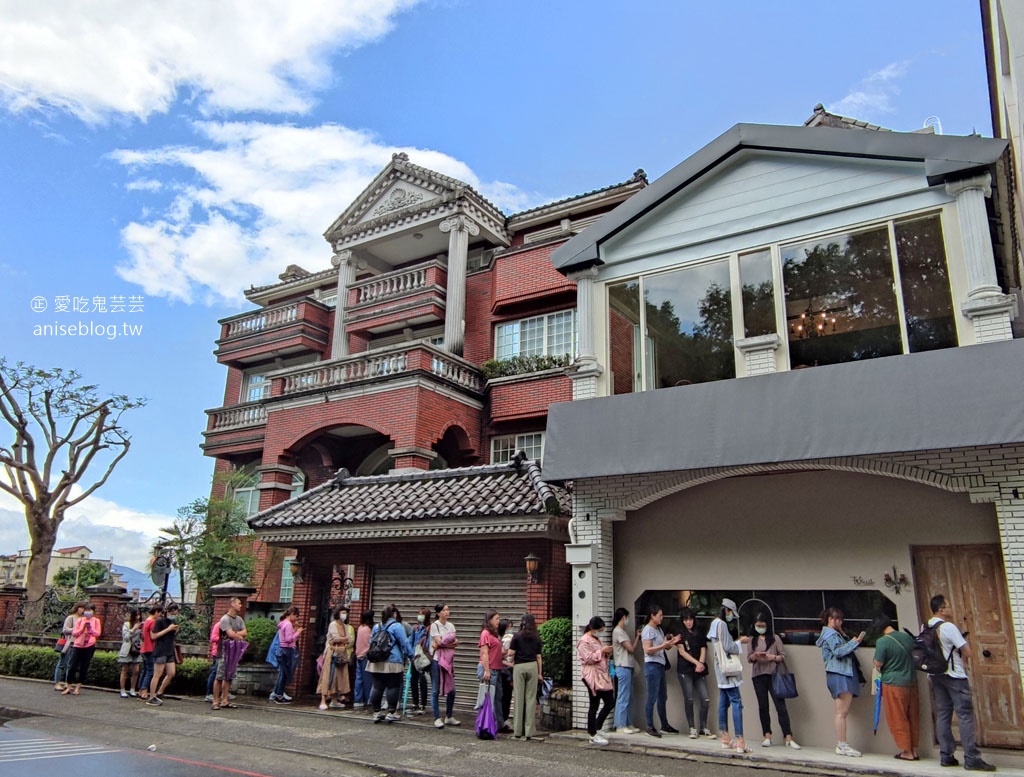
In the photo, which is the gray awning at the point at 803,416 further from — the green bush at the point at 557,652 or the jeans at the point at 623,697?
the jeans at the point at 623,697

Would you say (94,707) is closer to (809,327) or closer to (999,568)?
(809,327)

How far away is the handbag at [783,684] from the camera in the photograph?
951cm

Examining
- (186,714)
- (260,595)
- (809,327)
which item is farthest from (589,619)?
(260,595)

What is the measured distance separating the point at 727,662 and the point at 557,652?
2799 mm

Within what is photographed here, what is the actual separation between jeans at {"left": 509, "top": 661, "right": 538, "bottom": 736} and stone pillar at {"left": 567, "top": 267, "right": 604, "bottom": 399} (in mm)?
4191

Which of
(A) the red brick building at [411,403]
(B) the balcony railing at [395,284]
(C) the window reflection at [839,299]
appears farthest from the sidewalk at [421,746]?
(B) the balcony railing at [395,284]

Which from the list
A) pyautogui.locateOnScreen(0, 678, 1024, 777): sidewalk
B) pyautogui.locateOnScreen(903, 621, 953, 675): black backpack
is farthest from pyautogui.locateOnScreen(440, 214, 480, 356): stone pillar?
pyautogui.locateOnScreen(903, 621, 953, 675): black backpack

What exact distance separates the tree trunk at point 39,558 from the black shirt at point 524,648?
60.4ft

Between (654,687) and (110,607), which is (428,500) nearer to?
(654,687)

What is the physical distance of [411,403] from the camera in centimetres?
1803

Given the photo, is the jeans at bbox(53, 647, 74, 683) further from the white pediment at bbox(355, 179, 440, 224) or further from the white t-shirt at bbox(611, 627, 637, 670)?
the white pediment at bbox(355, 179, 440, 224)

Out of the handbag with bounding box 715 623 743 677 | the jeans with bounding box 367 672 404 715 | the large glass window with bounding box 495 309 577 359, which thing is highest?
the large glass window with bounding box 495 309 577 359

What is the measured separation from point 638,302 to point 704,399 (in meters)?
2.54

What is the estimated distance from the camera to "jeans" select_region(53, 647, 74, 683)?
1472 cm
